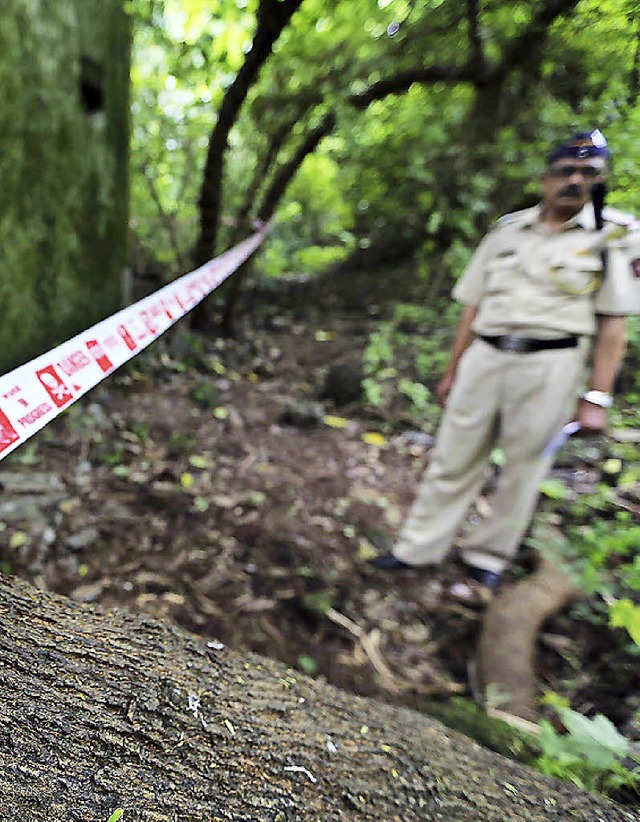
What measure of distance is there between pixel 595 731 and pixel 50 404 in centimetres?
142

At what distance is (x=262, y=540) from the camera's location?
8.87 feet

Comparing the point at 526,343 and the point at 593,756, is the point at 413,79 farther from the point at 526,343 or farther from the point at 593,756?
the point at 593,756

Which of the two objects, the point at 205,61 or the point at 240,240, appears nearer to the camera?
the point at 205,61

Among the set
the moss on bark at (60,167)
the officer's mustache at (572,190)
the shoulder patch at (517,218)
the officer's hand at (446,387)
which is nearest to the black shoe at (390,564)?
the officer's hand at (446,387)

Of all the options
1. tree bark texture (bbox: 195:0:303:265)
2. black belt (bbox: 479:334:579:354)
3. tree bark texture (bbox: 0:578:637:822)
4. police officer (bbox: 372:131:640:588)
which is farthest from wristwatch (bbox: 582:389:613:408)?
tree bark texture (bbox: 195:0:303:265)

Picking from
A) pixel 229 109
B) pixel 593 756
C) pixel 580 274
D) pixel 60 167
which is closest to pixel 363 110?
pixel 229 109

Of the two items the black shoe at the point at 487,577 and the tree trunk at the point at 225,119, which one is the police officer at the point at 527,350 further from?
the tree trunk at the point at 225,119

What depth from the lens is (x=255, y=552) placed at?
8.63 feet

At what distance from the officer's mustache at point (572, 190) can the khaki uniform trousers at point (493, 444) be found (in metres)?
0.63

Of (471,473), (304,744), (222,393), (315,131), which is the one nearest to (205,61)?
(315,131)

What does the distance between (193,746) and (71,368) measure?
2.93ft

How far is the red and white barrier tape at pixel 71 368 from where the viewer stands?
1.02 metres

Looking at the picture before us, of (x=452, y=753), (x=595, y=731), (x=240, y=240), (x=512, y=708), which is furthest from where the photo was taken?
(x=240, y=240)

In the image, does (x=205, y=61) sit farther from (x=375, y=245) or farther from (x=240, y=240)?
(x=375, y=245)
